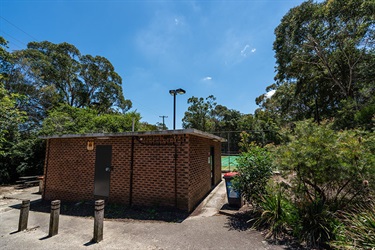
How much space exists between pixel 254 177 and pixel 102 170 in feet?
17.7

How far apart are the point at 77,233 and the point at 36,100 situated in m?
20.3

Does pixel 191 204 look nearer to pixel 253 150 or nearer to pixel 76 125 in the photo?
pixel 253 150

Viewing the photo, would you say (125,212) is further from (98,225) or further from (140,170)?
(98,225)

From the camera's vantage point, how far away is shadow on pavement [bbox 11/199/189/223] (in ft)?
17.1

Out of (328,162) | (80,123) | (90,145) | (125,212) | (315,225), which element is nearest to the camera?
(315,225)

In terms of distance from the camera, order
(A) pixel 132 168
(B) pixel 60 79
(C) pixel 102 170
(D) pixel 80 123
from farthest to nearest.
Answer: (B) pixel 60 79 → (D) pixel 80 123 → (C) pixel 102 170 → (A) pixel 132 168

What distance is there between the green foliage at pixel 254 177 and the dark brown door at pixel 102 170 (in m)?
4.59

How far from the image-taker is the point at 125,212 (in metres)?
5.70

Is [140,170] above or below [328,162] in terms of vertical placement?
below

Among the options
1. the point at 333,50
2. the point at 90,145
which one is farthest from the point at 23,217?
the point at 333,50

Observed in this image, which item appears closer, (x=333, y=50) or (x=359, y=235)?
(x=359, y=235)

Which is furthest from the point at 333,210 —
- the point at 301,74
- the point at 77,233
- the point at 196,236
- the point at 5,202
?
the point at 301,74

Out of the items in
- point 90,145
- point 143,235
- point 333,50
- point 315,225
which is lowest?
point 143,235

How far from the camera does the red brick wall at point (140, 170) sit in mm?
5723
